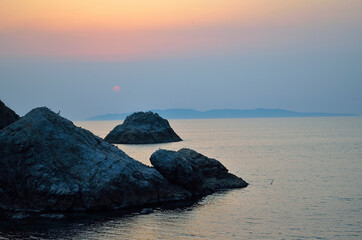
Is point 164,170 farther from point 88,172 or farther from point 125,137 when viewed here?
point 125,137

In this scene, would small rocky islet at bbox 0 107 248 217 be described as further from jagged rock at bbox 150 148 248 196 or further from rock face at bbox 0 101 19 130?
rock face at bbox 0 101 19 130

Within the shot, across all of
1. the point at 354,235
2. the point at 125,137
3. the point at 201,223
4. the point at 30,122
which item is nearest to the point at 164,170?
the point at 201,223

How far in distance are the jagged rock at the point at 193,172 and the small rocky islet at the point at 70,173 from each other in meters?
0.10

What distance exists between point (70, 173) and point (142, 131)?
289 ft

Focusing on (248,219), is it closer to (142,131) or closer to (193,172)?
(193,172)

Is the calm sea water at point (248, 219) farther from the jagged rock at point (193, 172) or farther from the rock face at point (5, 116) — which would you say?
the rock face at point (5, 116)

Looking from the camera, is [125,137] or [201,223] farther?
[125,137]

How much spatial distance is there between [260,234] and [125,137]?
97.0 m

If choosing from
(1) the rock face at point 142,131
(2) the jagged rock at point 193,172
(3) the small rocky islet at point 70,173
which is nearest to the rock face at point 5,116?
(3) the small rocky islet at point 70,173

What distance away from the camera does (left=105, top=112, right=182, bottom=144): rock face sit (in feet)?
399

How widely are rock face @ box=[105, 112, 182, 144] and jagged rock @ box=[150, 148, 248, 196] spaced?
75472mm

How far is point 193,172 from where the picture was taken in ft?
134

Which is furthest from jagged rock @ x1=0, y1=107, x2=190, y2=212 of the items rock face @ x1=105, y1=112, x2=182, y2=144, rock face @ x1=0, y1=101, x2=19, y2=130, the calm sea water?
rock face @ x1=105, y1=112, x2=182, y2=144

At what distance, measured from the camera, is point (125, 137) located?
12244 cm
